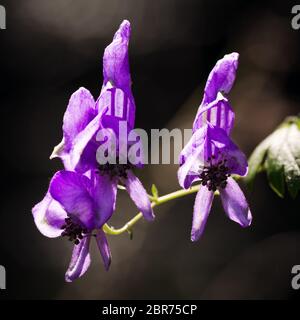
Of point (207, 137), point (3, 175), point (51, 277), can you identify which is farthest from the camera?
point (3, 175)

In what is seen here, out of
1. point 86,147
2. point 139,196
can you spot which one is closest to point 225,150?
point 139,196

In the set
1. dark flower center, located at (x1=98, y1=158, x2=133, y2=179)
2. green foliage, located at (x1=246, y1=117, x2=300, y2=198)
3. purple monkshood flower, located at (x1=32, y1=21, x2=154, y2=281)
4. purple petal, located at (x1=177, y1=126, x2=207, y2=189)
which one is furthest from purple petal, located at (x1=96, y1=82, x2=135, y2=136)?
green foliage, located at (x1=246, y1=117, x2=300, y2=198)

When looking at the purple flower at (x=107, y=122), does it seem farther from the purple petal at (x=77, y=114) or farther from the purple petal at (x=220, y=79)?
the purple petal at (x=220, y=79)

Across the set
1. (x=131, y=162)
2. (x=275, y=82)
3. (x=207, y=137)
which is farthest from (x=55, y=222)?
(x=275, y=82)

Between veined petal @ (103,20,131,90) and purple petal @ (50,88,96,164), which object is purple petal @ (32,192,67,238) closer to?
purple petal @ (50,88,96,164)

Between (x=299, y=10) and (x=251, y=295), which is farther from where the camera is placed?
(x=299, y=10)

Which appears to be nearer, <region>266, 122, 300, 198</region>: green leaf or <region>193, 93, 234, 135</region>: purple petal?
<region>193, 93, 234, 135</region>: purple petal

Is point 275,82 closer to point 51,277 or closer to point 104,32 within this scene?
point 104,32
